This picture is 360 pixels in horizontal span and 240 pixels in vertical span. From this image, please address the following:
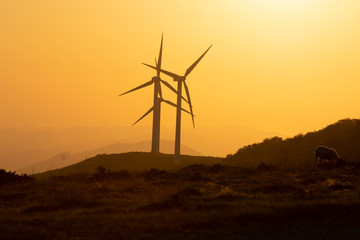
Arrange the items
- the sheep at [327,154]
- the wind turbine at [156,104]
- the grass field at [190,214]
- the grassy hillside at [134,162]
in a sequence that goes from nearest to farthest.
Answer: the grass field at [190,214] < the sheep at [327,154] < the grassy hillside at [134,162] < the wind turbine at [156,104]

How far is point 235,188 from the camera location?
34000 millimetres

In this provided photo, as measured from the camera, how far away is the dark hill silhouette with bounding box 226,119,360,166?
6550 centimetres

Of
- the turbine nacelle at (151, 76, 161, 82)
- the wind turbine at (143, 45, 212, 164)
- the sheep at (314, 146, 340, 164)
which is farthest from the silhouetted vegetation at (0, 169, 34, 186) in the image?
the turbine nacelle at (151, 76, 161, 82)

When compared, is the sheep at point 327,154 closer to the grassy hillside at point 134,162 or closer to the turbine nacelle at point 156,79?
the grassy hillside at point 134,162

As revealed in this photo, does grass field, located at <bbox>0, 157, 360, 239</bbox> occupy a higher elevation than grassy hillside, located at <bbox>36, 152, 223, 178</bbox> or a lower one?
lower

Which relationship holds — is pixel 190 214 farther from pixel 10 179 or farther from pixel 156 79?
pixel 156 79

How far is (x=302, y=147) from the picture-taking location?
227ft

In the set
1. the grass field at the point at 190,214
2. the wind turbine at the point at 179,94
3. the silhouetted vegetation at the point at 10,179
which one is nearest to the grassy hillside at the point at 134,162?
the wind turbine at the point at 179,94

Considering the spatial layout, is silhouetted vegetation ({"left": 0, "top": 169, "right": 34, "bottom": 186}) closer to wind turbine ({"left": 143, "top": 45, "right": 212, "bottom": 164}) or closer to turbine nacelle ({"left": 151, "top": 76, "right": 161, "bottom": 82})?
wind turbine ({"left": 143, "top": 45, "right": 212, "bottom": 164})

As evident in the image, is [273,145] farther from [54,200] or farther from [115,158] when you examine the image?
[54,200]

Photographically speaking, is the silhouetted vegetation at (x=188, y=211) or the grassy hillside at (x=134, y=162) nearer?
the silhouetted vegetation at (x=188, y=211)

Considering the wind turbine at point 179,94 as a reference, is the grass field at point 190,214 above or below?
below

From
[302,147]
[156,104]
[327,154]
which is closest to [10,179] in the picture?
[327,154]

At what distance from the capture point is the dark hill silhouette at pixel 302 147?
65.5m
